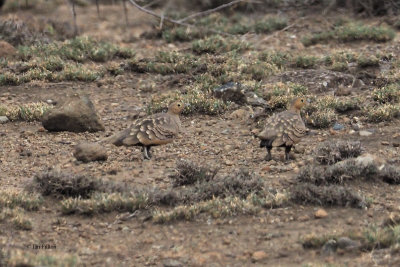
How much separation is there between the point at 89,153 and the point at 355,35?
7615mm

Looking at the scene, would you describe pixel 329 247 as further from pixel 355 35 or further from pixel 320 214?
pixel 355 35

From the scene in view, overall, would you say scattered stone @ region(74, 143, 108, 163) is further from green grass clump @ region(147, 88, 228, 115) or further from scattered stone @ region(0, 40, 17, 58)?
scattered stone @ region(0, 40, 17, 58)

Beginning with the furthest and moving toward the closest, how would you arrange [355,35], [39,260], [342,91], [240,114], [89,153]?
[355,35] → [342,91] → [240,114] → [89,153] → [39,260]

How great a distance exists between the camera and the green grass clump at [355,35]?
15.3m

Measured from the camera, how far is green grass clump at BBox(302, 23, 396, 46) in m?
15.3

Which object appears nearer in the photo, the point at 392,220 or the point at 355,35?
the point at 392,220

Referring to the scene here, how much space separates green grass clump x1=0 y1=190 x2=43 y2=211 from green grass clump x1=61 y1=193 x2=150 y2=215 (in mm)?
291

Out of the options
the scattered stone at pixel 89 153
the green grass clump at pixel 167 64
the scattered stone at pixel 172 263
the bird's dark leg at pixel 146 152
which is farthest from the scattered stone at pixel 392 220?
the green grass clump at pixel 167 64

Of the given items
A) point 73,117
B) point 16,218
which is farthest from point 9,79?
point 16,218

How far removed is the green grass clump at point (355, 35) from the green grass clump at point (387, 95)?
11.2ft

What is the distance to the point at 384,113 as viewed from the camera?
36.3ft

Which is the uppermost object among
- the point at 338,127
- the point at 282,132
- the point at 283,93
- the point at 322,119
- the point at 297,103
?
the point at 297,103

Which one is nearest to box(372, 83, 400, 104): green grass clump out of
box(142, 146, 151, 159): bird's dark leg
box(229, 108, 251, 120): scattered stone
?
box(229, 108, 251, 120): scattered stone

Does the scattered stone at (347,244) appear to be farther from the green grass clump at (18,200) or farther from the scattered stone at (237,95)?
the scattered stone at (237,95)
